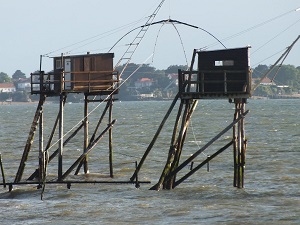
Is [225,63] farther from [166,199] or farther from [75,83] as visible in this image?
[75,83]

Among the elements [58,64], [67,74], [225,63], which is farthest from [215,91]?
[58,64]

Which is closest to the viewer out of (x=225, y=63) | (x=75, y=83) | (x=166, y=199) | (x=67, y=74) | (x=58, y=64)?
(x=166, y=199)

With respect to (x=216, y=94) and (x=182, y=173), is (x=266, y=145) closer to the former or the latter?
(x=182, y=173)

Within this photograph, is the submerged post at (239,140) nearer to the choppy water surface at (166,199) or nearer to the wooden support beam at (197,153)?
the wooden support beam at (197,153)

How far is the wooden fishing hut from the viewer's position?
36031mm

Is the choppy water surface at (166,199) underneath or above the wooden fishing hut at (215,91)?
underneath

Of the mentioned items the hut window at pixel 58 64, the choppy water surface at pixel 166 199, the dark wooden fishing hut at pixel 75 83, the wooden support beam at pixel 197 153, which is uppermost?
the hut window at pixel 58 64

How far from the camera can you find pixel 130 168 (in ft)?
164

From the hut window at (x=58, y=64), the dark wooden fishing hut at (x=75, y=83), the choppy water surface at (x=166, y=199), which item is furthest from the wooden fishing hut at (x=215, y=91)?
the hut window at (x=58, y=64)

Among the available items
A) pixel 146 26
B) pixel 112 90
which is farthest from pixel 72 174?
pixel 146 26

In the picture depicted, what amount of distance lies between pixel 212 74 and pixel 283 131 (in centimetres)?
5722

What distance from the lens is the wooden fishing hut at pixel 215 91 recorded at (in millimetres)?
36031

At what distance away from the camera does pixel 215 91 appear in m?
36.6

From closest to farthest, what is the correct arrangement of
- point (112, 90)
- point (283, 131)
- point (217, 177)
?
point (112, 90), point (217, 177), point (283, 131)
